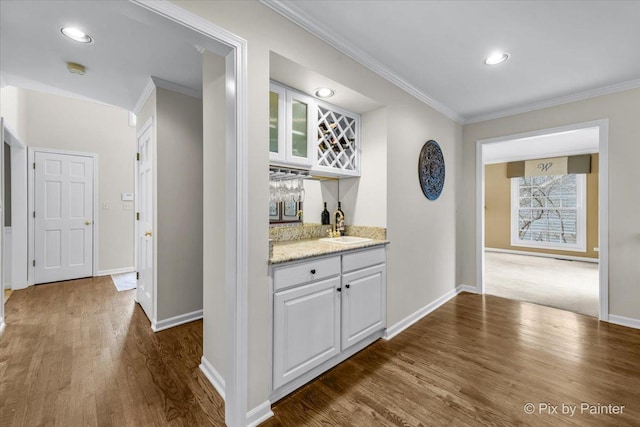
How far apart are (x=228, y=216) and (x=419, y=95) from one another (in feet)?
8.40

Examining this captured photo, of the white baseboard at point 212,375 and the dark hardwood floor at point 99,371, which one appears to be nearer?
the dark hardwood floor at point 99,371

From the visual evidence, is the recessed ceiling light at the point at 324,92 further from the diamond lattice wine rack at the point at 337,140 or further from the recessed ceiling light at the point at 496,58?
the recessed ceiling light at the point at 496,58

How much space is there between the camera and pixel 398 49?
2.26 metres

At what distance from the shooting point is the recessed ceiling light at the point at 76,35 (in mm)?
1865

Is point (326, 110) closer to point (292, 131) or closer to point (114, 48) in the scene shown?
point (292, 131)

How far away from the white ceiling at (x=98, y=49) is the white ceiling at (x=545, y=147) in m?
4.78

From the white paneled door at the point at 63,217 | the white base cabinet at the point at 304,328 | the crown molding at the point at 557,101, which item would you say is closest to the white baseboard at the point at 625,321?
the crown molding at the point at 557,101

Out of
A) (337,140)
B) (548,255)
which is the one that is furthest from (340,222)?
(548,255)

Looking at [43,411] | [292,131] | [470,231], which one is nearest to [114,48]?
[292,131]

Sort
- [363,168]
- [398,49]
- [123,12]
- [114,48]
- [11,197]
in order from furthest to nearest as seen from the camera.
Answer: [11,197]
[363,168]
[398,49]
[114,48]
[123,12]

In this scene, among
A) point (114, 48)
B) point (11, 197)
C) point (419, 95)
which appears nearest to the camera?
point (114, 48)

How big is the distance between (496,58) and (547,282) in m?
3.92

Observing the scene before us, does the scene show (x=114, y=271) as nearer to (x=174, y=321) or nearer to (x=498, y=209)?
(x=174, y=321)

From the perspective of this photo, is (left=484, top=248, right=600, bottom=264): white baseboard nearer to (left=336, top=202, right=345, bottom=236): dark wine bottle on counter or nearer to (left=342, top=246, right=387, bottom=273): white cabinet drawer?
(left=342, top=246, right=387, bottom=273): white cabinet drawer
